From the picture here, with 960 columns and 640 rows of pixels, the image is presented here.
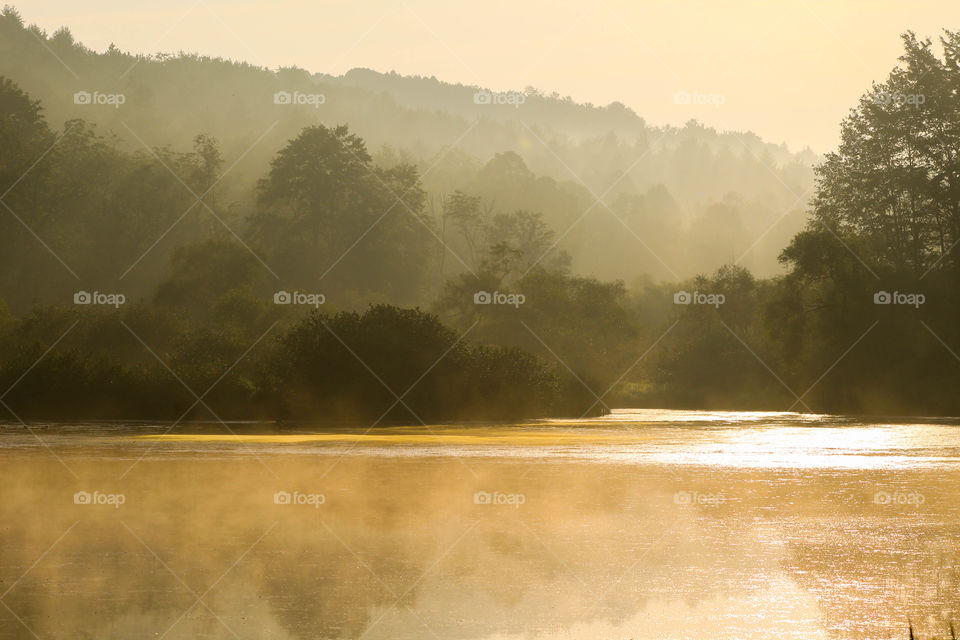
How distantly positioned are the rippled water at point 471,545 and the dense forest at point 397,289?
18.1 metres

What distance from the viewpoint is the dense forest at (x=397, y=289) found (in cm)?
4378

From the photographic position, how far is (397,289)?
99.7 metres

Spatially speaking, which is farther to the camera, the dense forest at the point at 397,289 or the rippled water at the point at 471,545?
the dense forest at the point at 397,289

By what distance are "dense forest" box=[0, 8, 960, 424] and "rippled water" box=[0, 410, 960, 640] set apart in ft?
59.4

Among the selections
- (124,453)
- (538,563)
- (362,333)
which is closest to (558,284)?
(362,333)

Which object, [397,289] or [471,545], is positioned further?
[397,289]

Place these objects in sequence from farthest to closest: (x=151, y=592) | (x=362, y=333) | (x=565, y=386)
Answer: (x=565, y=386), (x=362, y=333), (x=151, y=592)

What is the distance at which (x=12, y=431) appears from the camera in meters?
32.3

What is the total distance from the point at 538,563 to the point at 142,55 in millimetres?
170418

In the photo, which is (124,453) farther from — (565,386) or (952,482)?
(565,386)

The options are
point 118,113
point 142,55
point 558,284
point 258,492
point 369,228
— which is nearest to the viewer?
point 258,492

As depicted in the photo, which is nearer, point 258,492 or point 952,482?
point 258,492

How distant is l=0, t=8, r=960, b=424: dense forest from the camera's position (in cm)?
4378

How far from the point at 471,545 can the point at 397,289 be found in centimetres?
8662
